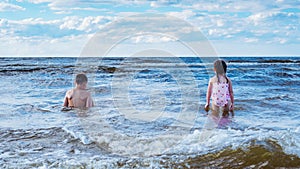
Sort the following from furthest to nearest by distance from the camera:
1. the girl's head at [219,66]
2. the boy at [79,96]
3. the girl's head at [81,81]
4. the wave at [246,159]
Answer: the boy at [79,96], the girl's head at [81,81], the girl's head at [219,66], the wave at [246,159]

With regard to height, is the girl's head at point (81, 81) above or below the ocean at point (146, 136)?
above

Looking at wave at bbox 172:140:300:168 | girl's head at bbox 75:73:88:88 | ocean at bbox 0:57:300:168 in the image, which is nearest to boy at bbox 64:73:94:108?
girl's head at bbox 75:73:88:88

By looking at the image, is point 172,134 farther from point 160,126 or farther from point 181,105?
point 181,105

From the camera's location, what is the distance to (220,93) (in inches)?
297

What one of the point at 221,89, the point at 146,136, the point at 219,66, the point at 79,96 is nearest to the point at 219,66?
the point at 219,66

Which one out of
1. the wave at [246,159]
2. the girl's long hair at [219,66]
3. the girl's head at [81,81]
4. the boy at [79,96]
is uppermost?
the girl's long hair at [219,66]

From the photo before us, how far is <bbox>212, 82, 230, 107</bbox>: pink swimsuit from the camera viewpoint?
24.7ft

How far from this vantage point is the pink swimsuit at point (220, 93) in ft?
24.7

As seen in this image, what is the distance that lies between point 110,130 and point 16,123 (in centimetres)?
191

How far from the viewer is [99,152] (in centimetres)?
505

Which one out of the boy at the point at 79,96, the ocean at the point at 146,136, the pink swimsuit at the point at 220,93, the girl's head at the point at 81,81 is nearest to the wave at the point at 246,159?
the ocean at the point at 146,136

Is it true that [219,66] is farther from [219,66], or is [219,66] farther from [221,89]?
[221,89]

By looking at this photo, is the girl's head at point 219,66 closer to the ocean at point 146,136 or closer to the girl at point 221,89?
the girl at point 221,89

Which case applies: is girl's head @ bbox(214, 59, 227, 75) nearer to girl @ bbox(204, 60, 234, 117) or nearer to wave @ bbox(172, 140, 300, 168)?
girl @ bbox(204, 60, 234, 117)
